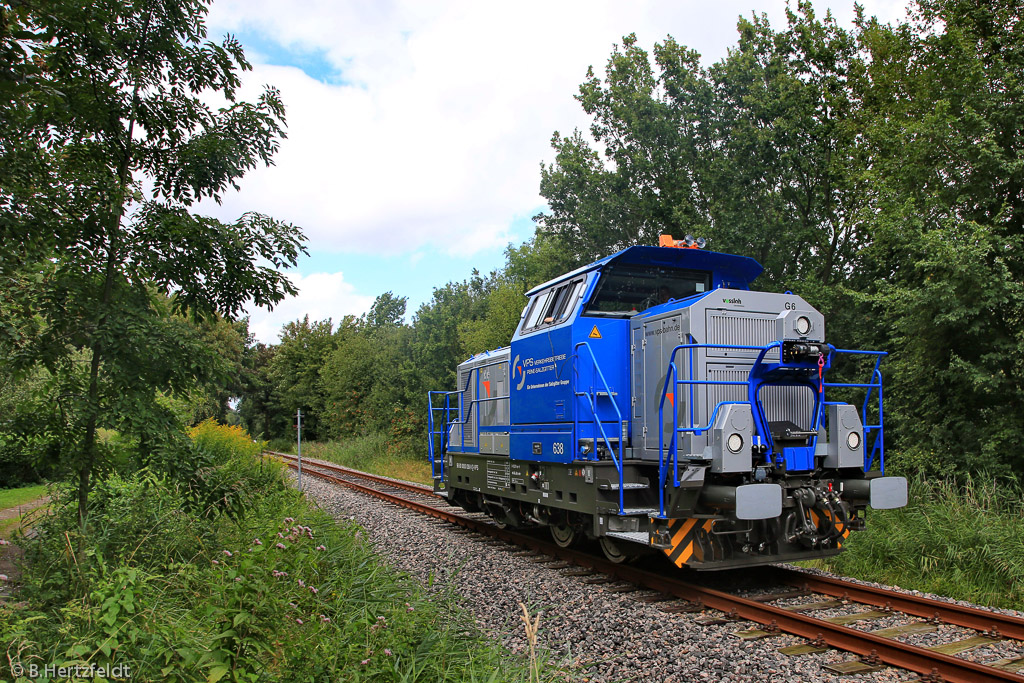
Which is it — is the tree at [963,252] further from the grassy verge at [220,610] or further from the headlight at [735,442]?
the grassy verge at [220,610]

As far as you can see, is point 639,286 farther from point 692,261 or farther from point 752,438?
point 752,438

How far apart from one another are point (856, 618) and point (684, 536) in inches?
61.3

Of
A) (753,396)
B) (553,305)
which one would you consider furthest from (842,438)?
(553,305)

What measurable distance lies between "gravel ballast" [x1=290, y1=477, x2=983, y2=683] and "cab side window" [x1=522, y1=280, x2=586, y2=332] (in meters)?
3.01

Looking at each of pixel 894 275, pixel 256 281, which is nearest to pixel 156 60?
pixel 256 281

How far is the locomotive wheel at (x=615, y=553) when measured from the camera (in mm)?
7516

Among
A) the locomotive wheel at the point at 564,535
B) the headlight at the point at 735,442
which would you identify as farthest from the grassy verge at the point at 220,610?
the headlight at the point at 735,442

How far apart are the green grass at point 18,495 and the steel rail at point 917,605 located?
15226mm

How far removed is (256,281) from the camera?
6398 millimetres

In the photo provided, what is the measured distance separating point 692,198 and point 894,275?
23.0ft

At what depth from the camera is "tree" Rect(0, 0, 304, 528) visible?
5.54m

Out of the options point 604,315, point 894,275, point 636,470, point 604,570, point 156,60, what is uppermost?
point 156,60

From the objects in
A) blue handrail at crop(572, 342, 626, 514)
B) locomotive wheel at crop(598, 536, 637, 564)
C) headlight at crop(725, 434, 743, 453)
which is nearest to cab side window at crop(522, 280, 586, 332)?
blue handrail at crop(572, 342, 626, 514)

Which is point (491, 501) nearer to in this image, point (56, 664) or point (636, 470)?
point (636, 470)
